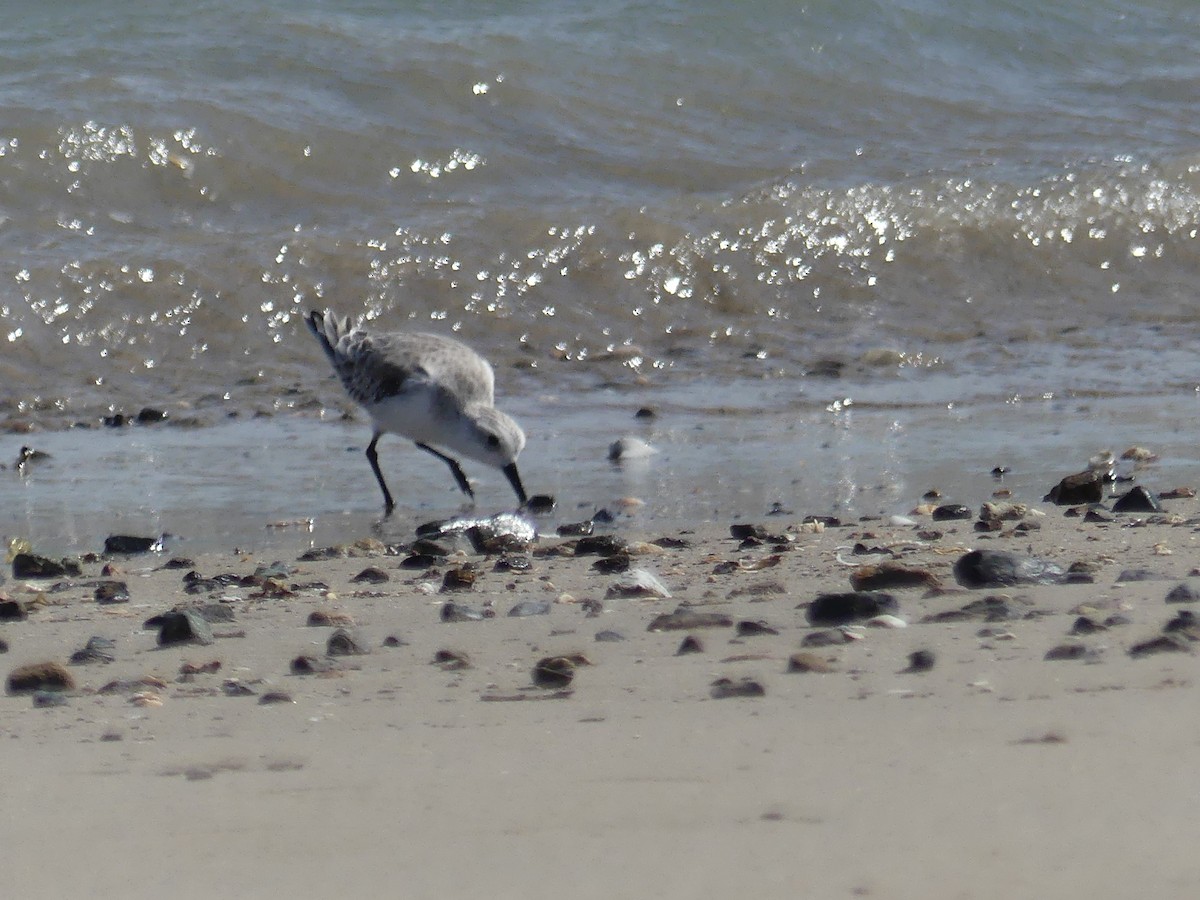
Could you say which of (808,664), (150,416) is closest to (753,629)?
(808,664)

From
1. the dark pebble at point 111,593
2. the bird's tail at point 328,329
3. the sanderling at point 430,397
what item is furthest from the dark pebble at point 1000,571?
the bird's tail at point 328,329

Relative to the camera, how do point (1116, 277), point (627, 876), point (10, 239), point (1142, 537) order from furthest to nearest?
1. point (1116, 277)
2. point (10, 239)
3. point (1142, 537)
4. point (627, 876)

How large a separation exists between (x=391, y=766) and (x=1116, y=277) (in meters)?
8.26

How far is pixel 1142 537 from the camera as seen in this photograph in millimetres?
4281

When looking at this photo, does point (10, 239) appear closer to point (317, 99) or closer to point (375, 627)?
point (317, 99)

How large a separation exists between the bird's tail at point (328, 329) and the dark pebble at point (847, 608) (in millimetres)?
3468

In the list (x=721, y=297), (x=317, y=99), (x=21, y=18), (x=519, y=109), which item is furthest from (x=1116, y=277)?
(x=21, y=18)

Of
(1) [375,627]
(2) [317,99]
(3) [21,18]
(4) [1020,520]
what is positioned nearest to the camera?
(1) [375,627]

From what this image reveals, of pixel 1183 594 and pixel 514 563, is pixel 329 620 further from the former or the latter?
pixel 1183 594

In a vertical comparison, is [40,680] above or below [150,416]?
below

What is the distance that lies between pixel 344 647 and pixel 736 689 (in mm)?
842

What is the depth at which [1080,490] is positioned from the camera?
16.4 ft

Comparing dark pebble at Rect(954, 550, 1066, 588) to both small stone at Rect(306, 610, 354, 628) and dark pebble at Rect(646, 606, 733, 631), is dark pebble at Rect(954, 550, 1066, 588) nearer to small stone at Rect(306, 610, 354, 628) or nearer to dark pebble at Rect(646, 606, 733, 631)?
dark pebble at Rect(646, 606, 733, 631)

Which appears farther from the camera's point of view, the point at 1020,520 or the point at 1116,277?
the point at 1116,277
